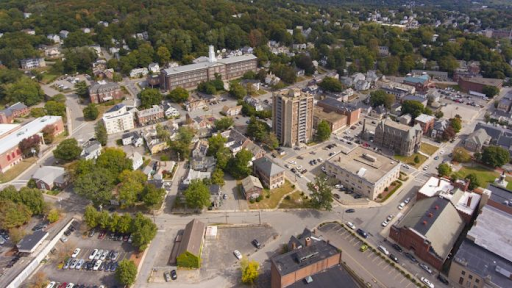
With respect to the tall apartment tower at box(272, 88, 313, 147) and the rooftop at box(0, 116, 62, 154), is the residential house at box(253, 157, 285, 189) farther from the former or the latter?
the rooftop at box(0, 116, 62, 154)

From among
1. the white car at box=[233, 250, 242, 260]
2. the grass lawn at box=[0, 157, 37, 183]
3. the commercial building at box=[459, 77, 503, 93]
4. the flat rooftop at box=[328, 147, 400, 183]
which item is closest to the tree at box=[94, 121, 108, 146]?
the grass lawn at box=[0, 157, 37, 183]

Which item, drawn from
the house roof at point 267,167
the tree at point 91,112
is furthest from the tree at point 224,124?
the tree at point 91,112

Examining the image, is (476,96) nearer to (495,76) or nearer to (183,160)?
(495,76)

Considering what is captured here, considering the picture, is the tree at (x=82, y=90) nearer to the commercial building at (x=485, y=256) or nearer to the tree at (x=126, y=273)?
the tree at (x=126, y=273)

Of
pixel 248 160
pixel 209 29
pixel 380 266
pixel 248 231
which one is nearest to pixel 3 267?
pixel 248 231

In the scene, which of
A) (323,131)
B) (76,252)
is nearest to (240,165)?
(323,131)
